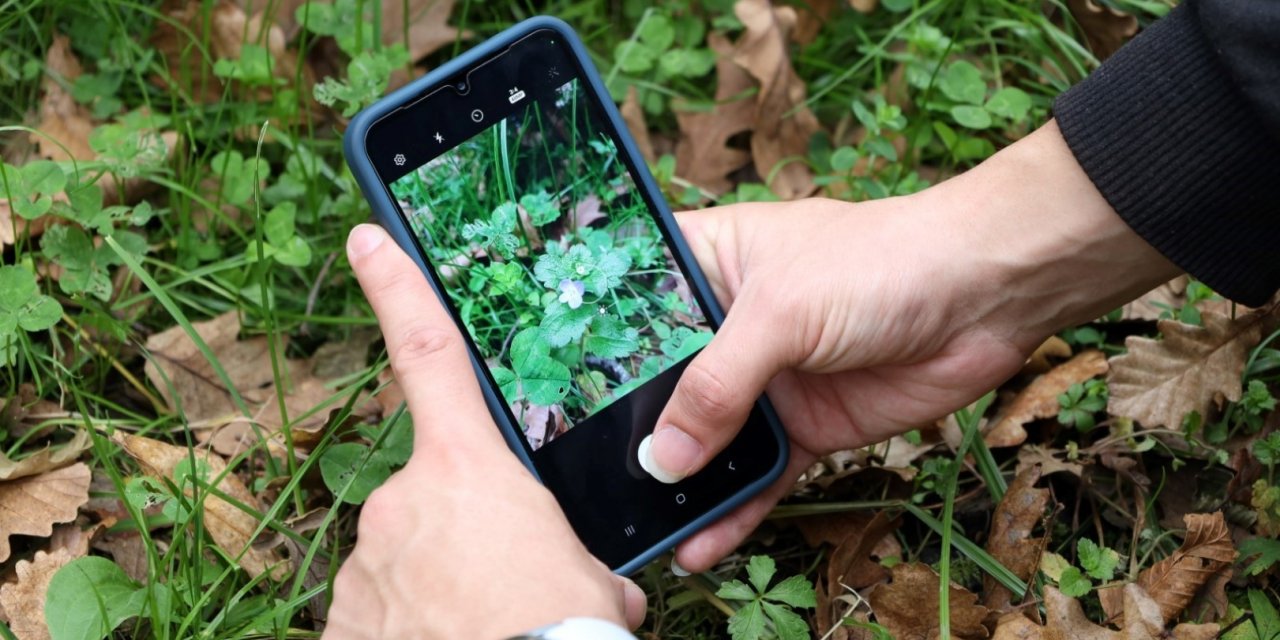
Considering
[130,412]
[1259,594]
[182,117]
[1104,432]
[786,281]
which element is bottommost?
[1259,594]

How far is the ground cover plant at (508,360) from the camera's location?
1920mm

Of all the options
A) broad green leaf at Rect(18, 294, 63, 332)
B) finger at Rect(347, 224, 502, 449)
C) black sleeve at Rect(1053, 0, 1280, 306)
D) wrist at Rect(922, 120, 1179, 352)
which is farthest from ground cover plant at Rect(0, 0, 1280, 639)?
black sleeve at Rect(1053, 0, 1280, 306)

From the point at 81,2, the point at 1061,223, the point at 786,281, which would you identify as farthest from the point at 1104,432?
the point at 81,2

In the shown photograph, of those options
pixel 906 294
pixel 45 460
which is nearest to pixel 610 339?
pixel 906 294

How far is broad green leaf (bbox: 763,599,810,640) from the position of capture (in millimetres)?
1842

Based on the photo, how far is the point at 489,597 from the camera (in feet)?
4.91

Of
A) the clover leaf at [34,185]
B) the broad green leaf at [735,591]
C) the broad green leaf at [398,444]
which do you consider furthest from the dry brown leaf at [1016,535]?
the clover leaf at [34,185]

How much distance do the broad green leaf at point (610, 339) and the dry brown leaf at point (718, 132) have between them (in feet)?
2.71

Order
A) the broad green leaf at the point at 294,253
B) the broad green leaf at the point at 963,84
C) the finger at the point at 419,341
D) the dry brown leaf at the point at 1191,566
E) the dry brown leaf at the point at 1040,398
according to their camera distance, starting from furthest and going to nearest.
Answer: the broad green leaf at the point at 963,84 → the broad green leaf at the point at 294,253 → the dry brown leaf at the point at 1040,398 → the dry brown leaf at the point at 1191,566 → the finger at the point at 419,341

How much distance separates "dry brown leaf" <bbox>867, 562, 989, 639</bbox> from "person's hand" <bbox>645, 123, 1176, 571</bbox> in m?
0.27

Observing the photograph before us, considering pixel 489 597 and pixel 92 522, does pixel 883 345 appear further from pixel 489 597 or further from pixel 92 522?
pixel 92 522

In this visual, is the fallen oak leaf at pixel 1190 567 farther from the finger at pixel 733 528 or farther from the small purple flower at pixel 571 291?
the small purple flower at pixel 571 291

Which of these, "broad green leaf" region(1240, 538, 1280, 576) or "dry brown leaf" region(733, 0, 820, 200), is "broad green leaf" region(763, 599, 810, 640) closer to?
"broad green leaf" region(1240, 538, 1280, 576)

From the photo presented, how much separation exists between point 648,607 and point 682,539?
0.17 meters
